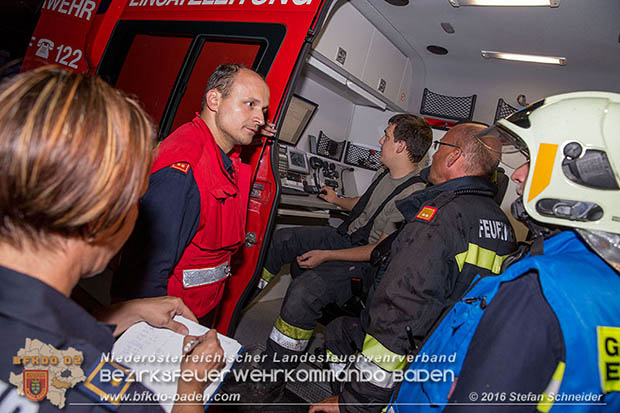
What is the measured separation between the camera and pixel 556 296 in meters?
0.88

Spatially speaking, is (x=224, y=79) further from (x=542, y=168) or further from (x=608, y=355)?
(x=608, y=355)

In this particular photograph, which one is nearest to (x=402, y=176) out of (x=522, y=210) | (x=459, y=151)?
(x=459, y=151)

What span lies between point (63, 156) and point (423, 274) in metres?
1.33

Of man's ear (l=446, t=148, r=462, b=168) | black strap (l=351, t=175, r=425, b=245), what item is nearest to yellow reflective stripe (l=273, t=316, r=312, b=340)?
black strap (l=351, t=175, r=425, b=245)

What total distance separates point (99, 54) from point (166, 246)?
2334mm

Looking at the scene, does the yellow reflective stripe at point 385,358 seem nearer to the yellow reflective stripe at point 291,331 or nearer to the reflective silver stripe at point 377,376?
the reflective silver stripe at point 377,376

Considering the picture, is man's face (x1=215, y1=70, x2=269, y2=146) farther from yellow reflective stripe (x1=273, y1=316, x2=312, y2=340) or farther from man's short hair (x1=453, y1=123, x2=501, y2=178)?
yellow reflective stripe (x1=273, y1=316, x2=312, y2=340)

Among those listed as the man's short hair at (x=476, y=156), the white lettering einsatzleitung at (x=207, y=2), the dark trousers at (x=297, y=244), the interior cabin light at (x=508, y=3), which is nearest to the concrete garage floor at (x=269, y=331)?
the dark trousers at (x=297, y=244)

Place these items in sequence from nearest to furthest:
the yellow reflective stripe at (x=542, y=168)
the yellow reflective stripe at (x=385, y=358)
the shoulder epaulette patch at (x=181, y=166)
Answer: the yellow reflective stripe at (x=542, y=168) → the shoulder epaulette patch at (x=181, y=166) → the yellow reflective stripe at (x=385, y=358)

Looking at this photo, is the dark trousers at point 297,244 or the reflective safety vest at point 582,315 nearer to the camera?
the reflective safety vest at point 582,315

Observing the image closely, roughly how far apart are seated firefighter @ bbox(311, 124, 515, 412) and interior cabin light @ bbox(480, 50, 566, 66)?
2925 mm

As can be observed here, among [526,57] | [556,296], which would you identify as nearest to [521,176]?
[556,296]

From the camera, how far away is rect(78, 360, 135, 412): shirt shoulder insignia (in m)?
0.69

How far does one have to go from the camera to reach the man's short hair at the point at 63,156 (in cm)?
63
